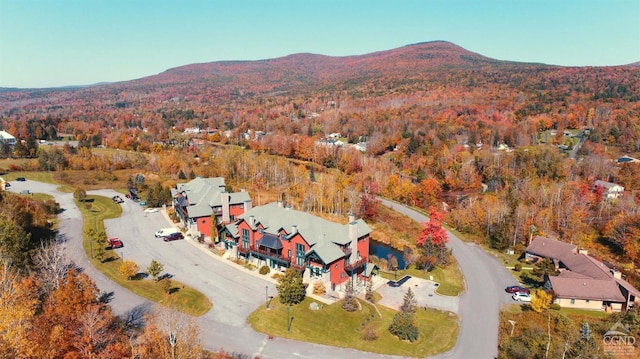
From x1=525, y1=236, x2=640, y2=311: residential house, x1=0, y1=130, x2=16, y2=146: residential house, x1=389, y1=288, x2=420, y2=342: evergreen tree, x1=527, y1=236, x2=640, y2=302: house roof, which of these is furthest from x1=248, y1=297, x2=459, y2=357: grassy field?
x1=0, y1=130, x2=16, y2=146: residential house

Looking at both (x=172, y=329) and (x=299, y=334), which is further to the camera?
(x=299, y=334)

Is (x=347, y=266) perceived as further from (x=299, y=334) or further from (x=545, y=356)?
(x=545, y=356)

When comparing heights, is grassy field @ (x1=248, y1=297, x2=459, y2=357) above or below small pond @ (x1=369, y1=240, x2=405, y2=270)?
above

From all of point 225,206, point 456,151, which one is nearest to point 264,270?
point 225,206

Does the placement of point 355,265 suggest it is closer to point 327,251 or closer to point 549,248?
point 327,251

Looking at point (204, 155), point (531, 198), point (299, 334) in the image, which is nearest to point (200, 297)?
point (299, 334)

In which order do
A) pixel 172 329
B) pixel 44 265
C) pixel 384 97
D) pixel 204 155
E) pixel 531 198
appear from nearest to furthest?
pixel 172 329
pixel 44 265
pixel 531 198
pixel 204 155
pixel 384 97

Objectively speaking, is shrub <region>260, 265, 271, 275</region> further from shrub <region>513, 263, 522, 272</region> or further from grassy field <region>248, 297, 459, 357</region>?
shrub <region>513, 263, 522, 272</region>
